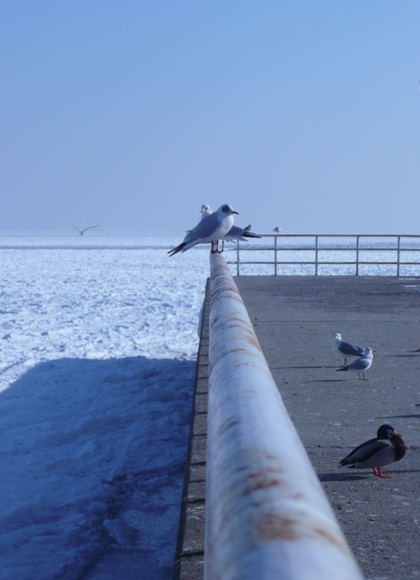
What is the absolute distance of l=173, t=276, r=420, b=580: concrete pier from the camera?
3010mm

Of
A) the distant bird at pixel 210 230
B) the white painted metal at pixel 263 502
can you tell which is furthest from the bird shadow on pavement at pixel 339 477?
the distant bird at pixel 210 230

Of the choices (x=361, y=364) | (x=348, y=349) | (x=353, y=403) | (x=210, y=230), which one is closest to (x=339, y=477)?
(x=353, y=403)

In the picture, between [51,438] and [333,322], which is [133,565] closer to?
[51,438]

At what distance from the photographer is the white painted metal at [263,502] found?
0.69 metres

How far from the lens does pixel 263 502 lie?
0.83m

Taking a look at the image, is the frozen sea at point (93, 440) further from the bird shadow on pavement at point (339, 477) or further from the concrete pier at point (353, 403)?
the bird shadow on pavement at point (339, 477)

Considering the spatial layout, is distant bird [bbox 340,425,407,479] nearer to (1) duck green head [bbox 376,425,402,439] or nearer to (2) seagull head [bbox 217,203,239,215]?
(1) duck green head [bbox 376,425,402,439]

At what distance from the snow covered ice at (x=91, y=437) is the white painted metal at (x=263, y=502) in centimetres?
362

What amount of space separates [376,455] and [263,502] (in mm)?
3015

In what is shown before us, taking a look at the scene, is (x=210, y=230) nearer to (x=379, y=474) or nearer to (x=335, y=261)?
(x=379, y=474)

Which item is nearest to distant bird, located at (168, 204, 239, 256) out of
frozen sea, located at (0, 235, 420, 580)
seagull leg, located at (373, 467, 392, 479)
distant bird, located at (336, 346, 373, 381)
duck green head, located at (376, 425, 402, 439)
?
distant bird, located at (336, 346, 373, 381)

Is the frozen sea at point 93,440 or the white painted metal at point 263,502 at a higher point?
the white painted metal at point 263,502

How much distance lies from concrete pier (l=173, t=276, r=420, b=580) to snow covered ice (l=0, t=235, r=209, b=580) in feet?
3.46

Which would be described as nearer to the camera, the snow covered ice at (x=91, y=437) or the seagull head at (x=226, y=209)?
the snow covered ice at (x=91, y=437)
